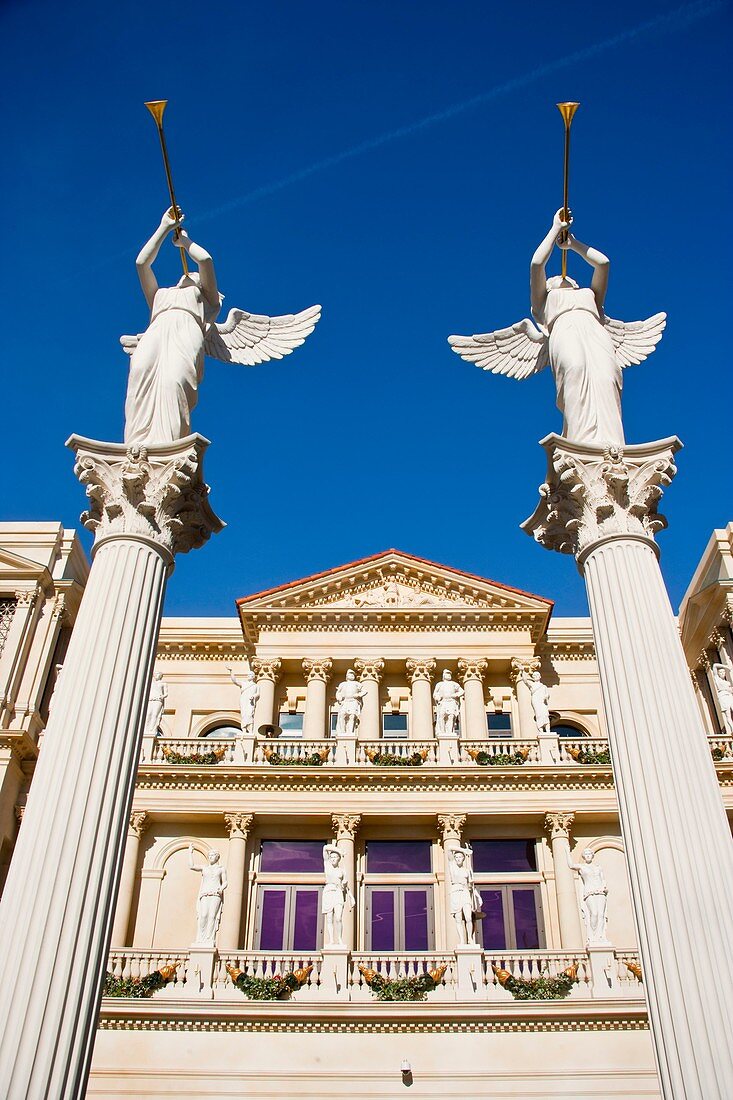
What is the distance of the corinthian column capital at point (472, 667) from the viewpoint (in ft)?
110

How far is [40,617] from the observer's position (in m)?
30.5

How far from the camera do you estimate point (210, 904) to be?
962 inches

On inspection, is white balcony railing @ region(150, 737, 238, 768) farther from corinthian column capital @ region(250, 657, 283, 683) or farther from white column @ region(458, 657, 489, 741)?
white column @ region(458, 657, 489, 741)

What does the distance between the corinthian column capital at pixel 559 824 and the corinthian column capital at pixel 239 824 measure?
9009mm

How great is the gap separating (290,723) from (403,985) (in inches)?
466

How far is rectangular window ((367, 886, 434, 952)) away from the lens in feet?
89.0

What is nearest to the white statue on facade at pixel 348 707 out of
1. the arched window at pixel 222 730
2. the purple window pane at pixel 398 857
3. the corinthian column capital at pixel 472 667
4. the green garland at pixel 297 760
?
the green garland at pixel 297 760

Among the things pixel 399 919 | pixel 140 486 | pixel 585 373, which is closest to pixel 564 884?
pixel 399 919

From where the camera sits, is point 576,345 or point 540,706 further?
point 540,706

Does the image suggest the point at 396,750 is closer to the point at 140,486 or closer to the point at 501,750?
the point at 501,750

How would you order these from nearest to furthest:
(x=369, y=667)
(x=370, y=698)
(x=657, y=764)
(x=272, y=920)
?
(x=657, y=764)
(x=272, y=920)
(x=370, y=698)
(x=369, y=667)

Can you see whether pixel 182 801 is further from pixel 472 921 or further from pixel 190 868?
pixel 472 921

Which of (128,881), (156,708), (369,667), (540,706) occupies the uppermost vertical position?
(369,667)

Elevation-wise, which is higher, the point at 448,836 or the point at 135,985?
the point at 448,836
